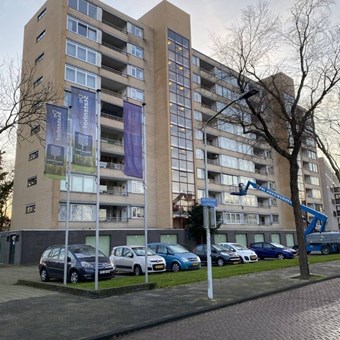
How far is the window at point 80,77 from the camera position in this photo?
35.3 m

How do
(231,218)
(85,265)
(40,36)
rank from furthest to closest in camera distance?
(231,218) → (40,36) → (85,265)

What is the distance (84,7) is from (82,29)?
2.70 meters

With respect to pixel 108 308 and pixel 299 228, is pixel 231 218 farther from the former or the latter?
pixel 108 308

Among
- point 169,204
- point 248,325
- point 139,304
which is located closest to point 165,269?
point 139,304

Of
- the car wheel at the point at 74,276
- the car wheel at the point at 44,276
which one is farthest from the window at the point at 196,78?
the car wheel at the point at 74,276

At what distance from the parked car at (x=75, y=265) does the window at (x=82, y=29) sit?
26.8m

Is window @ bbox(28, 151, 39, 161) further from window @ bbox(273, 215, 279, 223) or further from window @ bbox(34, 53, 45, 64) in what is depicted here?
window @ bbox(273, 215, 279, 223)

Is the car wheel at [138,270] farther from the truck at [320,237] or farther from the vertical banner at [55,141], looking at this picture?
the truck at [320,237]

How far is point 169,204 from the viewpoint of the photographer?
38625mm

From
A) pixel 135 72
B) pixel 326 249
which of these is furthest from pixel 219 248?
pixel 135 72

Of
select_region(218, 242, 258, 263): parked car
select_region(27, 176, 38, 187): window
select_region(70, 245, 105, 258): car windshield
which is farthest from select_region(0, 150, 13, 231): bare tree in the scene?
select_region(70, 245, 105, 258): car windshield

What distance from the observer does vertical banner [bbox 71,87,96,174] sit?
13.4m

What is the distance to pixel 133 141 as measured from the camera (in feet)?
46.3

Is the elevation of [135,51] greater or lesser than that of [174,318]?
greater
